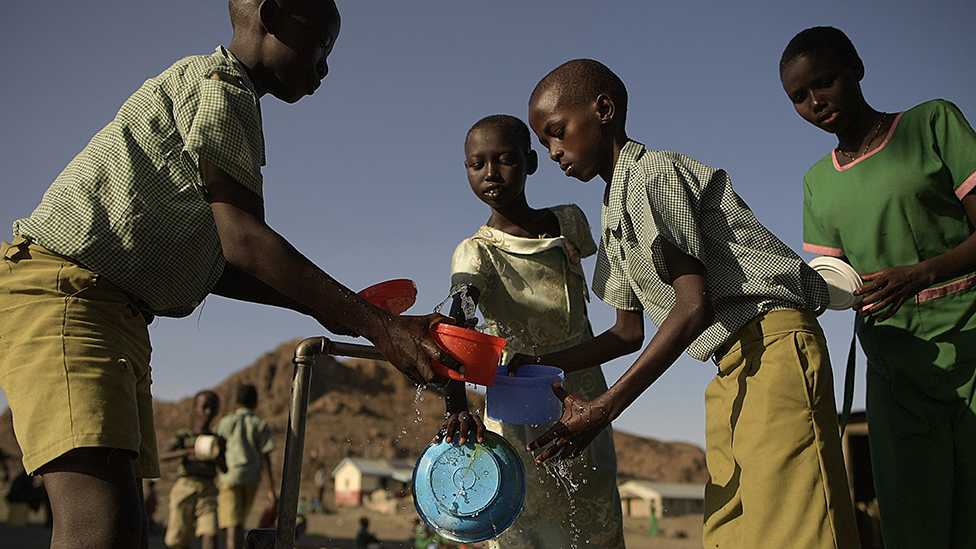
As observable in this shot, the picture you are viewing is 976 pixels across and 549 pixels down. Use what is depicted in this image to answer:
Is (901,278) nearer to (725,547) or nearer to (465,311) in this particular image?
(725,547)

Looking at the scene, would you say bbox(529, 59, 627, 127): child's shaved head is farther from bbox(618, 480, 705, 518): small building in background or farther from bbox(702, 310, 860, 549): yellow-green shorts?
bbox(618, 480, 705, 518): small building in background

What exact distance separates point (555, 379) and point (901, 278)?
52.8 inches

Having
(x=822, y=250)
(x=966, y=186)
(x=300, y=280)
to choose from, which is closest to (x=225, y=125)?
(x=300, y=280)

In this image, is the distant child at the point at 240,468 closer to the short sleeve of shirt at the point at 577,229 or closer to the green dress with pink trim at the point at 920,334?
the short sleeve of shirt at the point at 577,229

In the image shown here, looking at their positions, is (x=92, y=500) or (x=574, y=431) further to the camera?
(x=574, y=431)

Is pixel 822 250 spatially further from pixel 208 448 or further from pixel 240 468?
pixel 240 468

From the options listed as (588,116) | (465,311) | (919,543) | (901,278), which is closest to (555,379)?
(465,311)

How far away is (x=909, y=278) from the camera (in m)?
2.64

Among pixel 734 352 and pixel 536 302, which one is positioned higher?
pixel 536 302

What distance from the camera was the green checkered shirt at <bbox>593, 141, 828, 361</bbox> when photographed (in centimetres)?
215

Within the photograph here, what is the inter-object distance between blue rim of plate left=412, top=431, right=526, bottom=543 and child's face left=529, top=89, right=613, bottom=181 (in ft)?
3.26

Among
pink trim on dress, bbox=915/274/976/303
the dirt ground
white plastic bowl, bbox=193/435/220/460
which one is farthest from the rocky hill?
pink trim on dress, bbox=915/274/976/303

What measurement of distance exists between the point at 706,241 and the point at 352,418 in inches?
1204

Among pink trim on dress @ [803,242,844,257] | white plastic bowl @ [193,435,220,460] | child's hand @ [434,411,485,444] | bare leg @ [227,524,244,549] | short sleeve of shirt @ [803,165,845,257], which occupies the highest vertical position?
short sleeve of shirt @ [803,165,845,257]
